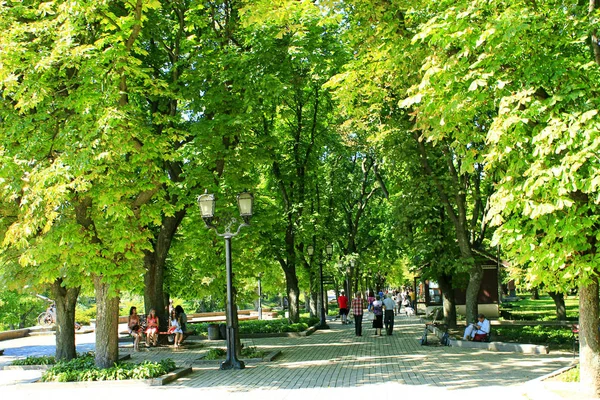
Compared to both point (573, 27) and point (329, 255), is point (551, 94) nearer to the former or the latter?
point (573, 27)

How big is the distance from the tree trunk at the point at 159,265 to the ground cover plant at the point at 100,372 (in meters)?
7.88

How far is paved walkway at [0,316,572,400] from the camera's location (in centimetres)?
1102

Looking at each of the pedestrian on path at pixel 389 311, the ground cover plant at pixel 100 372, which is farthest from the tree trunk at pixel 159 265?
the pedestrian on path at pixel 389 311

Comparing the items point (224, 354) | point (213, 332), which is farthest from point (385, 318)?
point (224, 354)

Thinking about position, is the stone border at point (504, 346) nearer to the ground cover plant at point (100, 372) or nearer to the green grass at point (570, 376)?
the green grass at point (570, 376)

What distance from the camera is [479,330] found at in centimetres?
1880

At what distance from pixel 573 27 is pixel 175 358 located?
1394cm

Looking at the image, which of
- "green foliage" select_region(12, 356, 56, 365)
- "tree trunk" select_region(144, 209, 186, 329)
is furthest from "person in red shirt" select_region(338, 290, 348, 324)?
"green foliage" select_region(12, 356, 56, 365)

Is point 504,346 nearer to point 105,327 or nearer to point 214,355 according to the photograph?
point 214,355

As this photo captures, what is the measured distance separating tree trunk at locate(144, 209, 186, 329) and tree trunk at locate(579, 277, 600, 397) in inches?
541

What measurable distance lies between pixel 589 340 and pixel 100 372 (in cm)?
920

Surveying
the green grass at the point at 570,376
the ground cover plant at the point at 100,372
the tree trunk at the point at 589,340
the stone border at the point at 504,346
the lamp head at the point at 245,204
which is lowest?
the stone border at the point at 504,346

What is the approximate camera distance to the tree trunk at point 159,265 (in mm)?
20797

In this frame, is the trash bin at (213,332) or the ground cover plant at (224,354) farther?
the trash bin at (213,332)
